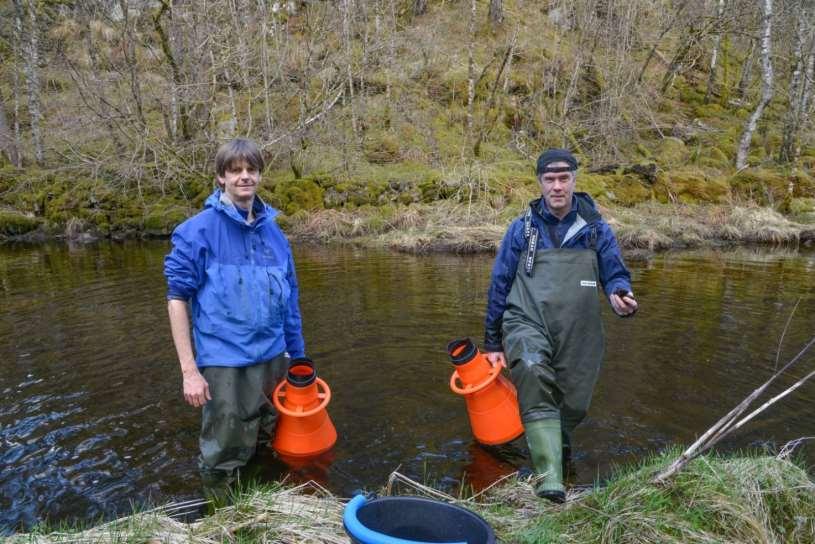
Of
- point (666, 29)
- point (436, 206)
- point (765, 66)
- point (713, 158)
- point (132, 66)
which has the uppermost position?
point (666, 29)

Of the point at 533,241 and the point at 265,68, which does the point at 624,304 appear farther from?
the point at 265,68

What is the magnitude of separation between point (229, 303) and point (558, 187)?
2.12 metres

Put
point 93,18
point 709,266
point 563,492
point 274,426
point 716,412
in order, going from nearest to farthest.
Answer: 1. point 563,492
2. point 274,426
3. point 716,412
4. point 709,266
5. point 93,18

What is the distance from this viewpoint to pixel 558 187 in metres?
3.78

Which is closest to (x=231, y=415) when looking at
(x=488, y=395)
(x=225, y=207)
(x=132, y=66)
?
(x=225, y=207)

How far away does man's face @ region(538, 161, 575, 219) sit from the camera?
378cm

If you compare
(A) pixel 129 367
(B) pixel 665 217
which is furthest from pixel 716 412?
(B) pixel 665 217

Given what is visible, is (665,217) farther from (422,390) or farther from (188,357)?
(188,357)

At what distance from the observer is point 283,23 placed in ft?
90.2

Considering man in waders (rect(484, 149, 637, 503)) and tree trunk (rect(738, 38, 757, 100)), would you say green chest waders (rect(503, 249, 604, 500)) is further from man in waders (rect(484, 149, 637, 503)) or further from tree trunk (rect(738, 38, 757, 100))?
tree trunk (rect(738, 38, 757, 100))

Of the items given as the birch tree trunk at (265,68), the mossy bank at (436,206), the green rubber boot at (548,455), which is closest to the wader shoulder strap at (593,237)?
the green rubber boot at (548,455)

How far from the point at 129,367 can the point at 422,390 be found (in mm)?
3211

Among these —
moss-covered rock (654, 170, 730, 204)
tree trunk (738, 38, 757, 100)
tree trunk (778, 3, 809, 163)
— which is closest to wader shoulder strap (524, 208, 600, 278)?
moss-covered rock (654, 170, 730, 204)

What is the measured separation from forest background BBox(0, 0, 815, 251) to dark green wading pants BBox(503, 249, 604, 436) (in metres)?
11.6
